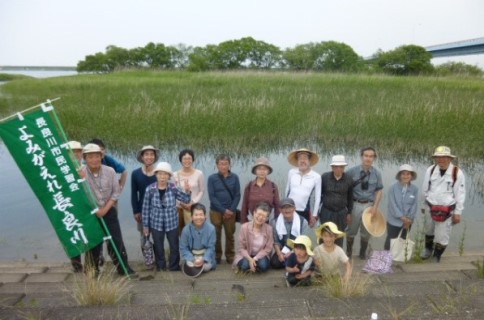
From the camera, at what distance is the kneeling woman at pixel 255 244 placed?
12.9 feet

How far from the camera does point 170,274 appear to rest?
3949 mm

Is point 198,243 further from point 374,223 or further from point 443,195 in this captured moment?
point 443,195

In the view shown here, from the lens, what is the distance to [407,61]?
3384 centimetres

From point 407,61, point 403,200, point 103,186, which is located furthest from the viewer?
point 407,61

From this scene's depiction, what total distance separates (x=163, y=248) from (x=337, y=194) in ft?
6.96

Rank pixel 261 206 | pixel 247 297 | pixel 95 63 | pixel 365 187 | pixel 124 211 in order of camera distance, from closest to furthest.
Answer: pixel 247 297 < pixel 261 206 < pixel 365 187 < pixel 124 211 < pixel 95 63

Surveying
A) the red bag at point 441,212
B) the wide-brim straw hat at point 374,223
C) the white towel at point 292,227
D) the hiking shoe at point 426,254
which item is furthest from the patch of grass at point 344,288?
the hiking shoe at point 426,254

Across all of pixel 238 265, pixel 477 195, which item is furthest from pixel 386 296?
pixel 477 195

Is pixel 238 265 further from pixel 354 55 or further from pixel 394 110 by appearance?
pixel 354 55

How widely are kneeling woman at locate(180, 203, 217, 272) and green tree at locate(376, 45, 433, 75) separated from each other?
34.1m

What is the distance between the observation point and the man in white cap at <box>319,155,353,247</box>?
168 inches

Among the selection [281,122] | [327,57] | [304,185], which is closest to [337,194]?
[304,185]

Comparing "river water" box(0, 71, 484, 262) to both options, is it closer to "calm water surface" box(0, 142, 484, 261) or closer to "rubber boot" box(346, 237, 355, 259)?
"calm water surface" box(0, 142, 484, 261)

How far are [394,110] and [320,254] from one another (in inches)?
328
